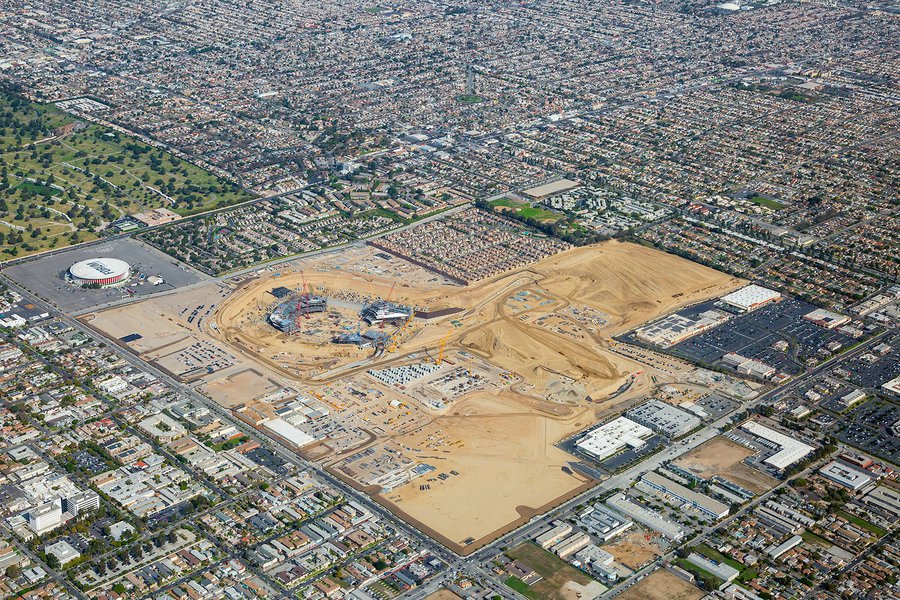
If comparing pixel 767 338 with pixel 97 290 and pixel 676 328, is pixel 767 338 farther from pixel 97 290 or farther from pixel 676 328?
pixel 97 290

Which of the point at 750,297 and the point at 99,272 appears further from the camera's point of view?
the point at 99,272

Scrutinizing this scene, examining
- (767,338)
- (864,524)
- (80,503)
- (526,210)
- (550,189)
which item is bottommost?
(864,524)

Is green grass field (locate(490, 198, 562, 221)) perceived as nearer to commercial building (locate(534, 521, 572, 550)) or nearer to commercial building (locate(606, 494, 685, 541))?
commercial building (locate(606, 494, 685, 541))

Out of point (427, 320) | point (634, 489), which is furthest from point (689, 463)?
point (427, 320)

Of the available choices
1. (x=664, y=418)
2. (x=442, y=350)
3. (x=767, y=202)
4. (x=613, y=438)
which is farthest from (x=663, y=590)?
(x=767, y=202)

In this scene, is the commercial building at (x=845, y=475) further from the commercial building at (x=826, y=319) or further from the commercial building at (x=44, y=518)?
the commercial building at (x=44, y=518)

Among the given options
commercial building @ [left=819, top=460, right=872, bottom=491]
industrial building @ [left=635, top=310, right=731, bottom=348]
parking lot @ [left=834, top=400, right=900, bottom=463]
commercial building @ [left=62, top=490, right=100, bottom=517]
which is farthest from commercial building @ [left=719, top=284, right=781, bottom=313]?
commercial building @ [left=62, top=490, right=100, bottom=517]
